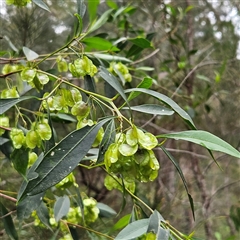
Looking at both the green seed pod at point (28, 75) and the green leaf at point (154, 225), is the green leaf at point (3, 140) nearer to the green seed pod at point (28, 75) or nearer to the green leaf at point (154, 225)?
the green seed pod at point (28, 75)

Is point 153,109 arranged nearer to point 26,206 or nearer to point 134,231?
point 134,231

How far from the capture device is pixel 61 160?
45cm

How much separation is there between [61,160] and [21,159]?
0.69ft

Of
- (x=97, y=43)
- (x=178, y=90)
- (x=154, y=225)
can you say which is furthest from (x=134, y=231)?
(x=178, y=90)

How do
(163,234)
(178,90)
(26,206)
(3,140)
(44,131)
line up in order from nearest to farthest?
(163,234)
(44,131)
(26,206)
(3,140)
(178,90)

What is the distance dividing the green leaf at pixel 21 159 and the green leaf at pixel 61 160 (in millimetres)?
198

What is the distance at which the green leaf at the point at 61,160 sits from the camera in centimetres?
44

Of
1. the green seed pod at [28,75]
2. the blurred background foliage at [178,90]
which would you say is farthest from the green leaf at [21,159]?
the blurred background foliage at [178,90]

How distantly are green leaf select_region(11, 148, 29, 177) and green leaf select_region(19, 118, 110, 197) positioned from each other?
20 centimetres

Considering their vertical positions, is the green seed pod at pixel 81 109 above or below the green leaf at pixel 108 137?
above

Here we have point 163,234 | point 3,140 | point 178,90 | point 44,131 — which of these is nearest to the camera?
point 163,234

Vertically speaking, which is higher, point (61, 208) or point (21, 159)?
point (21, 159)

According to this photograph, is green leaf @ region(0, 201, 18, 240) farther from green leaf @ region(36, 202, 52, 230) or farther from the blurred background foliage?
the blurred background foliage

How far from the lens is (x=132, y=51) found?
42.4 inches
